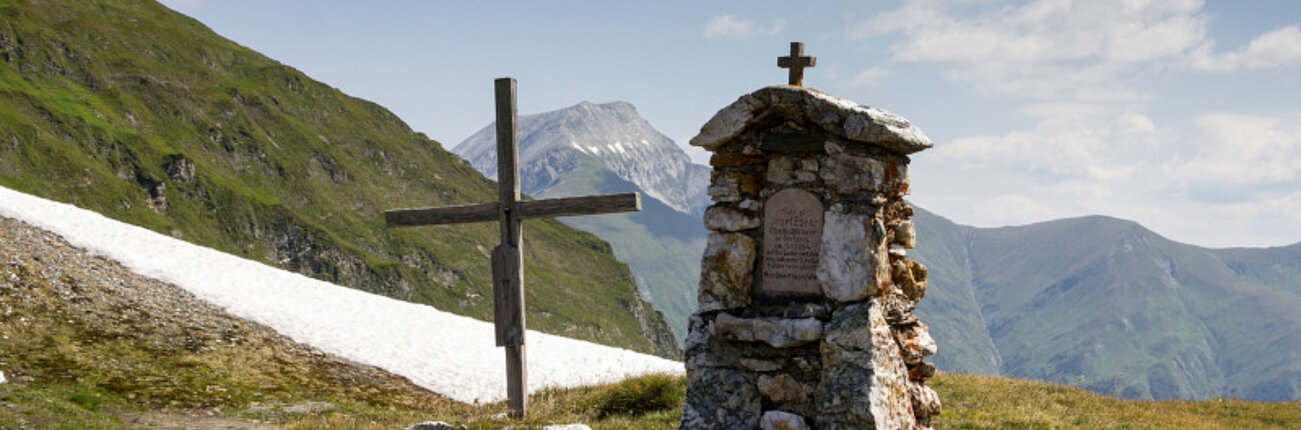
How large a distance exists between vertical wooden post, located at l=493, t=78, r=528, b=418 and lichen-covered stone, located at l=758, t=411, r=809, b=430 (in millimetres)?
5609

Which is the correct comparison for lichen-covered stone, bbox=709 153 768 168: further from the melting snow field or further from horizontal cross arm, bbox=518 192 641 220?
the melting snow field

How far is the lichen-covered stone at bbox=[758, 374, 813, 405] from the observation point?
10.6 meters

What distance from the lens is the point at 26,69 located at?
383 feet

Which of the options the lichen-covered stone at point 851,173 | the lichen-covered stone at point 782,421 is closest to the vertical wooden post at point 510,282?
the lichen-covered stone at point 782,421

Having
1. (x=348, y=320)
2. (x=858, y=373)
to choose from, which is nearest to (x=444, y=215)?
(x=858, y=373)

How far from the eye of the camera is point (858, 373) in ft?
32.9

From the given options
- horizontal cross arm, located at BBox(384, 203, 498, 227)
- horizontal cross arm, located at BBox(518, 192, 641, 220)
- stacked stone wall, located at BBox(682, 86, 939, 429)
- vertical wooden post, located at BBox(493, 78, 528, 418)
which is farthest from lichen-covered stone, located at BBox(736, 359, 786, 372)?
horizontal cross arm, located at BBox(384, 203, 498, 227)

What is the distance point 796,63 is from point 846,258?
2851 millimetres

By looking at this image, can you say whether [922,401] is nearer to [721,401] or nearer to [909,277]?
[909,277]

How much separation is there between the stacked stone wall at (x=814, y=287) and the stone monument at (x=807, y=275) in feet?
0.05

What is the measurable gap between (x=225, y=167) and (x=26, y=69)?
95.8 ft

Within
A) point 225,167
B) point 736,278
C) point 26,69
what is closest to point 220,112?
point 225,167

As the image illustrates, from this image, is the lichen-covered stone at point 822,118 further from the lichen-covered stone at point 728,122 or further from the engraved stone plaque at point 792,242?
the engraved stone plaque at point 792,242

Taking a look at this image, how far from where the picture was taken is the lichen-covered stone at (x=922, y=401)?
1091 centimetres
